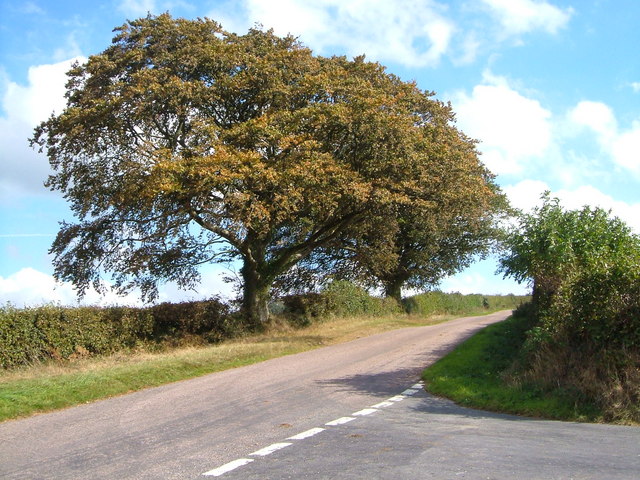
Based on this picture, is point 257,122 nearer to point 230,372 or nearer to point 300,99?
point 300,99

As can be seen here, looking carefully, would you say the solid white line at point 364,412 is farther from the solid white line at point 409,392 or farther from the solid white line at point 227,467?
the solid white line at point 227,467

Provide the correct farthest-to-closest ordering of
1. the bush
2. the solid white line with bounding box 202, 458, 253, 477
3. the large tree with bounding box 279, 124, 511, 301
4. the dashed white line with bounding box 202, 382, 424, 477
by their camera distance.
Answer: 1. the bush
2. the large tree with bounding box 279, 124, 511, 301
3. the dashed white line with bounding box 202, 382, 424, 477
4. the solid white line with bounding box 202, 458, 253, 477

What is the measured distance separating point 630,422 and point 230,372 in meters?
10.2

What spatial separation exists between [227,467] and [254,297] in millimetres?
21505

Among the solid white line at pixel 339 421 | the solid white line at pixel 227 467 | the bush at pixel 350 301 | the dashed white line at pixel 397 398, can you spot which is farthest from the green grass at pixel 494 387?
the bush at pixel 350 301

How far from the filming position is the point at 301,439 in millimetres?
8469

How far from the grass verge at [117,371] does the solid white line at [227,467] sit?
597 centimetres

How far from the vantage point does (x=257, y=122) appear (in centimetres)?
2239

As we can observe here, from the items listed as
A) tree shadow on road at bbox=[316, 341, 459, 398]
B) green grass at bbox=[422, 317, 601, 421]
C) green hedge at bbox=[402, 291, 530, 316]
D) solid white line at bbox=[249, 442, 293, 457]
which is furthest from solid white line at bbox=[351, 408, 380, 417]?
green hedge at bbox=[402, 291, 530, 316]

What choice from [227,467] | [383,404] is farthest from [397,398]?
[227,467]

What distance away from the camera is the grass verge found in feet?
40.5

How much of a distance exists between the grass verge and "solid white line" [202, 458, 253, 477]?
19.6ft

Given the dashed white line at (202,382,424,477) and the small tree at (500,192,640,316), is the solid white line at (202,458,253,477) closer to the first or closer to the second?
the dashed white line at (202,382,424,477)

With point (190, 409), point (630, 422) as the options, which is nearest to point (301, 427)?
point (190, 409)
